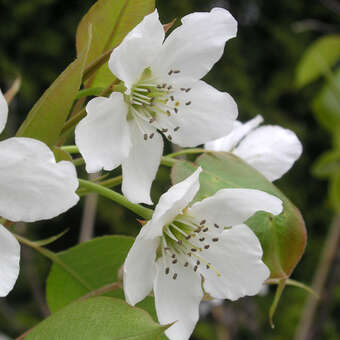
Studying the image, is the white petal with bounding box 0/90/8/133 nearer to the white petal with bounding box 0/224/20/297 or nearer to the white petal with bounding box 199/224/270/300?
the white petal with bounding box 0/224/20/297

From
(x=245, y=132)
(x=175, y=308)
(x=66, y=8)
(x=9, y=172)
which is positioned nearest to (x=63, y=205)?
(x=9, y=172)

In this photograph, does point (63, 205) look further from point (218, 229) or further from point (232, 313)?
point (232, 313)

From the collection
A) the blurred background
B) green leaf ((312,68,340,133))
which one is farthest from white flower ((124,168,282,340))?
the blurred background

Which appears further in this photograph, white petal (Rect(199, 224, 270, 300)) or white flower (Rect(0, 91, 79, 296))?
white petal (Rect(199, 224, 270, 300))

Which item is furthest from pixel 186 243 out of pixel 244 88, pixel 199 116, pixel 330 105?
pixel 244 88

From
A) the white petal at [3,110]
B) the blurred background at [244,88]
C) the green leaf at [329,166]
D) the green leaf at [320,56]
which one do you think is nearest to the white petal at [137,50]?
the white petal at [3,110]

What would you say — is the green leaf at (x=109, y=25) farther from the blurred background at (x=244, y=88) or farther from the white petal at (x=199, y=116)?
the blurred background at (x=244, y=88)
